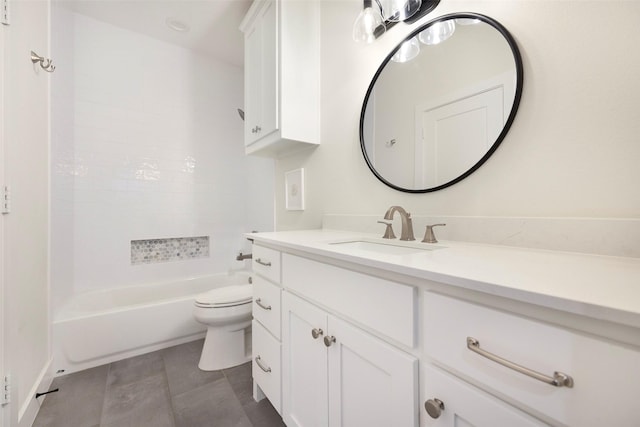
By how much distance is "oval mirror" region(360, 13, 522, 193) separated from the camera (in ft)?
2.98

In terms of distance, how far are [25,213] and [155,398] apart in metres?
1.18

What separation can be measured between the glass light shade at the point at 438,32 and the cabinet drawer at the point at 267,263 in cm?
113

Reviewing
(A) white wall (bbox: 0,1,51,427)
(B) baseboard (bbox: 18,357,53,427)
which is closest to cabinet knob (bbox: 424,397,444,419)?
(A) white wall (bbox: 0,1,51,427)

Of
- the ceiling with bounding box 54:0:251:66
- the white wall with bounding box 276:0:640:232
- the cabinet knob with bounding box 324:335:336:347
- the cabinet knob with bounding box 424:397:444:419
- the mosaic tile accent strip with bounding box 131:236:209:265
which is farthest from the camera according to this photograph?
the mosaic tile accent strip with bounding box 131:236:209:265

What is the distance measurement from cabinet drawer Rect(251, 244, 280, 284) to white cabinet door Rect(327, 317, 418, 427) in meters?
0.39

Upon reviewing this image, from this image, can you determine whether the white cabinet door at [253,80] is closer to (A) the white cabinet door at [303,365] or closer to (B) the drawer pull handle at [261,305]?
(B) the drawer pull handle at [261,305]

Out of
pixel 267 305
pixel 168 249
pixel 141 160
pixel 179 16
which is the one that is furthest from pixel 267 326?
pixel 179 16

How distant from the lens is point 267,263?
3.95 ft

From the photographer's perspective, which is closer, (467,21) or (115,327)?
(467,21)

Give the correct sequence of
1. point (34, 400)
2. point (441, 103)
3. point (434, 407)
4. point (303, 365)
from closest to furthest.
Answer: point (434, 407)
point (303, 365)
point (441, 103)
point (34, 400)

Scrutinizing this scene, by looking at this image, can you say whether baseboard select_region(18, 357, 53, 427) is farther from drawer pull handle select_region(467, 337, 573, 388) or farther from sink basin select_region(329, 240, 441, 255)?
drawer pull handle select_region(467, 337, 573, 388)

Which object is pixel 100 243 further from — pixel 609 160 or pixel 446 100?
pixel 609 160

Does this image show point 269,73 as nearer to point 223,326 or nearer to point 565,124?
point 565,124

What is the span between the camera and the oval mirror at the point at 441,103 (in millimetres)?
909
